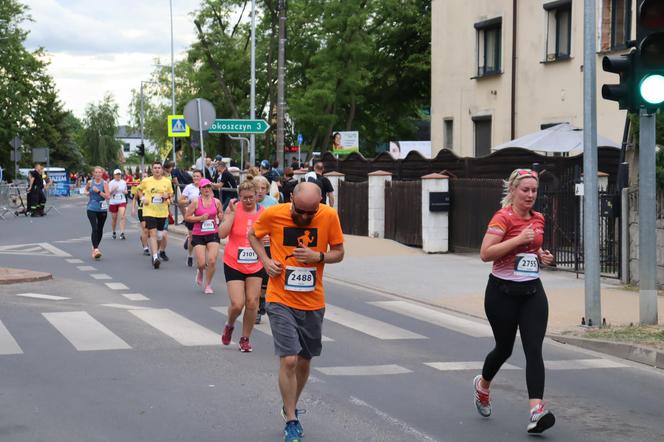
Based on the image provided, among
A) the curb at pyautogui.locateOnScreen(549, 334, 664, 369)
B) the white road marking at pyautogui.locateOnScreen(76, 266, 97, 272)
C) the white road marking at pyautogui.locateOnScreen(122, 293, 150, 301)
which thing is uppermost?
the white road marking at pyautogui.locateOnScreen(76, 266, 97, 272)

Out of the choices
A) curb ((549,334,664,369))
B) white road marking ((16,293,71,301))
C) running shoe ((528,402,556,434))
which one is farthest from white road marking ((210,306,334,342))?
running shoe ((528,402,556,434))

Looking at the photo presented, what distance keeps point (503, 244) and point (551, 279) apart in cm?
1050

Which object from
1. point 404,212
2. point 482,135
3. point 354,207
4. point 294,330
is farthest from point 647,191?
point 482,135

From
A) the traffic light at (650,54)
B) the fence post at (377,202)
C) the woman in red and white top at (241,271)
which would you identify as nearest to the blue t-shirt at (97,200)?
the fence post at (377,202)

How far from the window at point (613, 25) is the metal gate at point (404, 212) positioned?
5857 millimetres

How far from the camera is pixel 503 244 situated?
7.39 m

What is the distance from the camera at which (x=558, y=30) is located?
28.8 meters

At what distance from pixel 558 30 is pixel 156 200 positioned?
13011 mm

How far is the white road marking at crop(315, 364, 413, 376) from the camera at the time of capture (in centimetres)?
939

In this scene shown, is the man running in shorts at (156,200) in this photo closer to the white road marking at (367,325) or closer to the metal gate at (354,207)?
the white road marking at (367,325)

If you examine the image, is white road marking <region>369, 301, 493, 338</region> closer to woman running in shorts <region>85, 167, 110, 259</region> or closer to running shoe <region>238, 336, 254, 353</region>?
running shoe <region>238, 336, 254, 353</region>

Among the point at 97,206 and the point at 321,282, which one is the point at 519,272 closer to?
the point at 321,282

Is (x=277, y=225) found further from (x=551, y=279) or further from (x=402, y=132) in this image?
(x=402, y=132)

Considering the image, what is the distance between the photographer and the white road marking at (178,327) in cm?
1110
